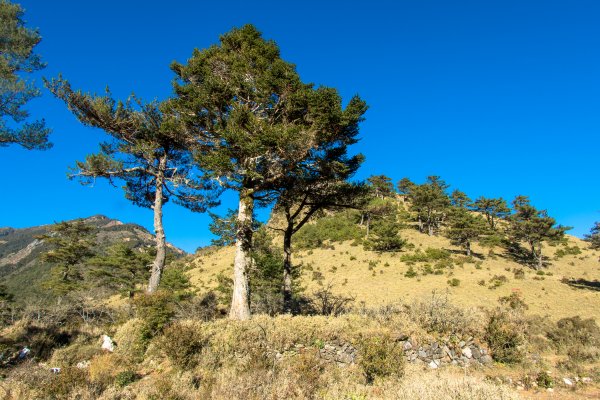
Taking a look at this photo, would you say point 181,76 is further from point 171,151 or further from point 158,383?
point 158,383

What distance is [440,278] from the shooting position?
1310 inches

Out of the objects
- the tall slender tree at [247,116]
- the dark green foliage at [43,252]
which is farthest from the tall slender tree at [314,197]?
the dark green foliage at [43,252]

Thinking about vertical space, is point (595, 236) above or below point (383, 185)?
below

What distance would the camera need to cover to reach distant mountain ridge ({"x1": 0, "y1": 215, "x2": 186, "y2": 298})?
79438 mm

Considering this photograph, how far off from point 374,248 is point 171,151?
120 feet

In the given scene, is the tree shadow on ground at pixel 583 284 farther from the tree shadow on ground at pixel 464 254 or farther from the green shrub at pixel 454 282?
the green shrub at pixel 454 282

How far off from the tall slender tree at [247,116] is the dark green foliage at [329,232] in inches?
1467

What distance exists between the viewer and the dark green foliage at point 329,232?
176 ft

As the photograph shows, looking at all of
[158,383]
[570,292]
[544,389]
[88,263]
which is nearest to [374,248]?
[570,292]

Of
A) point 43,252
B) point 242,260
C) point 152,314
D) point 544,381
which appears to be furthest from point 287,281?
point 43,252

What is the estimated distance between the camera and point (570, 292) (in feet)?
93.6

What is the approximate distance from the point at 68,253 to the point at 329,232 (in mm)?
37841

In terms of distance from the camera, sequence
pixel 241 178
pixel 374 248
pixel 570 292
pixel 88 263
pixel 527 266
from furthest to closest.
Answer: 1. pixel 374 248
2. pixel 527 266
3. pixel 88 263
4. pixel 570 292
5. pixel 241 178

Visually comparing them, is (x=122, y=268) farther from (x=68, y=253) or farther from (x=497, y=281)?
(x=497, y=281)
